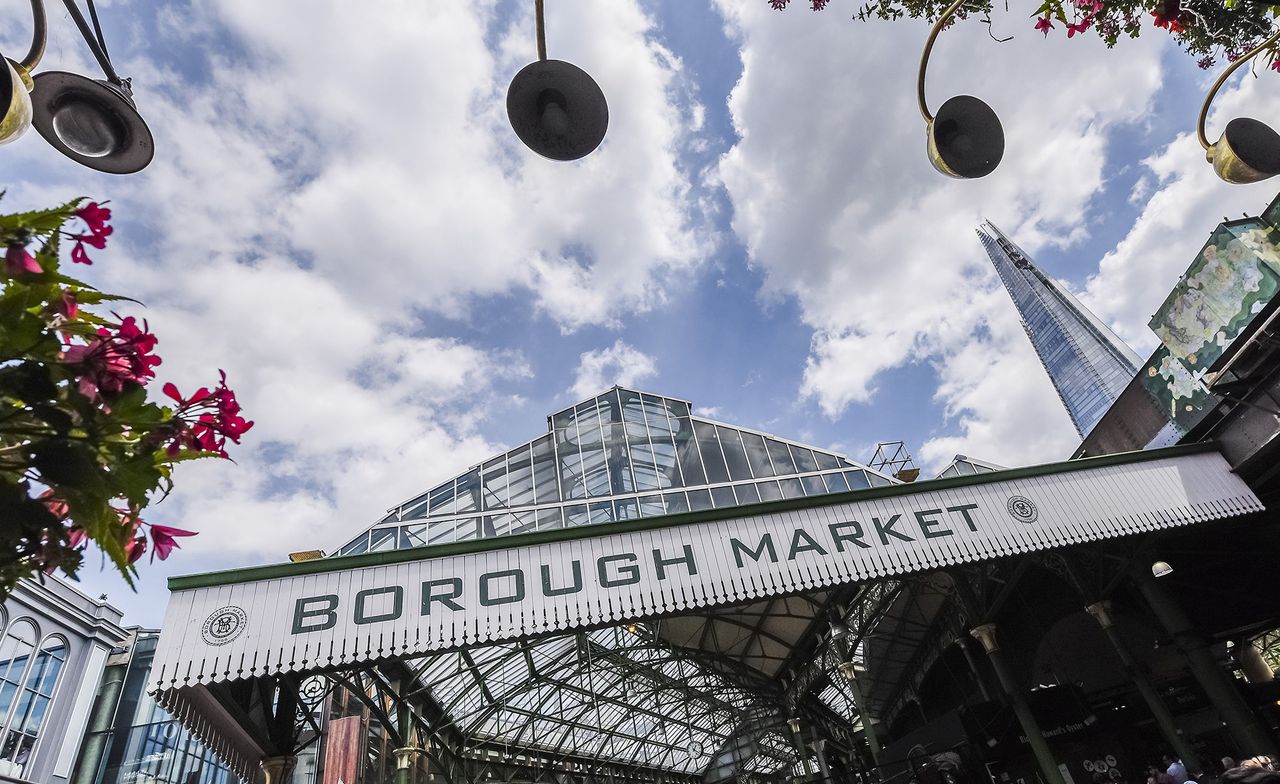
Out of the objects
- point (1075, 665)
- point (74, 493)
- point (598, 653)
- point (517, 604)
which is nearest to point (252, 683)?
point (517, 604)

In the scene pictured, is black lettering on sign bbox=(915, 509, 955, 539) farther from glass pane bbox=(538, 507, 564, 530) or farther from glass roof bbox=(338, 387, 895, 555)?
glass pane bbox=(538, 507, 564, 530)

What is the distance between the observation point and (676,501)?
1739 cm

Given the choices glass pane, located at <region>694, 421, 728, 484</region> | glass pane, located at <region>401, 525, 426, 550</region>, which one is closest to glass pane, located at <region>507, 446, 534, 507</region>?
glass pane, located at <region>401, 525, 426, 550</region>

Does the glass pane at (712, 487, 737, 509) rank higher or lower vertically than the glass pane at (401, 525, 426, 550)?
higher

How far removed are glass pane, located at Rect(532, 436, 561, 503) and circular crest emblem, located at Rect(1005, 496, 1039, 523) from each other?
11.7m

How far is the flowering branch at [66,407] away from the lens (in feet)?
3.99

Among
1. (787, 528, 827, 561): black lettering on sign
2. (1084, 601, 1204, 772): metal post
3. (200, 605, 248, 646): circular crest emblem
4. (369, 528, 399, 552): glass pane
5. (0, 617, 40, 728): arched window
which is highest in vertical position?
(369, 528, 399, 552): glass pane

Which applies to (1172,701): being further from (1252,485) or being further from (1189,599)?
(1252,485)

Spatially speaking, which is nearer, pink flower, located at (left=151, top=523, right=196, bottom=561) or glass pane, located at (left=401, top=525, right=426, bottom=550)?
pink flower, located at (left=151, top=523, right=196, bottom=561)

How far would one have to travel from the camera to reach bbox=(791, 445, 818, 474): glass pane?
18.6 m

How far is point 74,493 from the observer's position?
1.24 m

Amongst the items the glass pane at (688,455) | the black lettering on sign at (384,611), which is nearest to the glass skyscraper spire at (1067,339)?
the glass pane at (688,455)

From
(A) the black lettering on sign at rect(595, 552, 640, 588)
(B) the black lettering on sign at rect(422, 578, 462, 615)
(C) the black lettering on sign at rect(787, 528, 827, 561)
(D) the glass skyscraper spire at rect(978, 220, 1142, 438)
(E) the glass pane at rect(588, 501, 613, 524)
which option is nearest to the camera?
(B) the black lettering on sign at rect(422, 578, 462, 615)

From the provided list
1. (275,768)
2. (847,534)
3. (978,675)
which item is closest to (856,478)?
(978,675)
